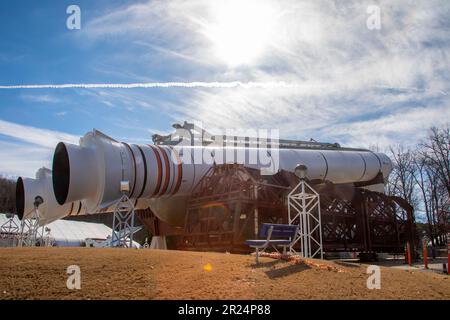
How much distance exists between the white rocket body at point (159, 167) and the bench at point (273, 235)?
828cm

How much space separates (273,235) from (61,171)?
9.96 metres

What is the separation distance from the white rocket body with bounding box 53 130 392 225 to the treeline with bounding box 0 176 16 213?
57.1m

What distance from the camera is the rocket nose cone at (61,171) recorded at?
14758mm

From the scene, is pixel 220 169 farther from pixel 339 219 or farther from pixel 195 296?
pixel 195 296

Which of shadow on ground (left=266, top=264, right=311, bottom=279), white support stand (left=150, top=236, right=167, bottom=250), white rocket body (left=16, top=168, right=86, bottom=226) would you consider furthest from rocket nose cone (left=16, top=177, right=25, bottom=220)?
shadow on ground (left=266, top=264, right=311, bottom=279)

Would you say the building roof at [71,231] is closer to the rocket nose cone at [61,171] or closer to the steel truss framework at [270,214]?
the steel truss framework at [270,214]

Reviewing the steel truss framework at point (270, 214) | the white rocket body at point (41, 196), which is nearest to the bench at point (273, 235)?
the steel truss framework at point (270, 214)

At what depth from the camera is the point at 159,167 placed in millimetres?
16344

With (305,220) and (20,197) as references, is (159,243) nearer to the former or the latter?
(20,197)

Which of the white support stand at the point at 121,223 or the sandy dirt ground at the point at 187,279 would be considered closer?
the sandy dirt ground at the point at 187,279

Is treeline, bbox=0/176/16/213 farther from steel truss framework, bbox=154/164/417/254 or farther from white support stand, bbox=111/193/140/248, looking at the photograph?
white support stand, bbox=111/193/140/248

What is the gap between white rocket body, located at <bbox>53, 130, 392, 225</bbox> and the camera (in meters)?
14.9
